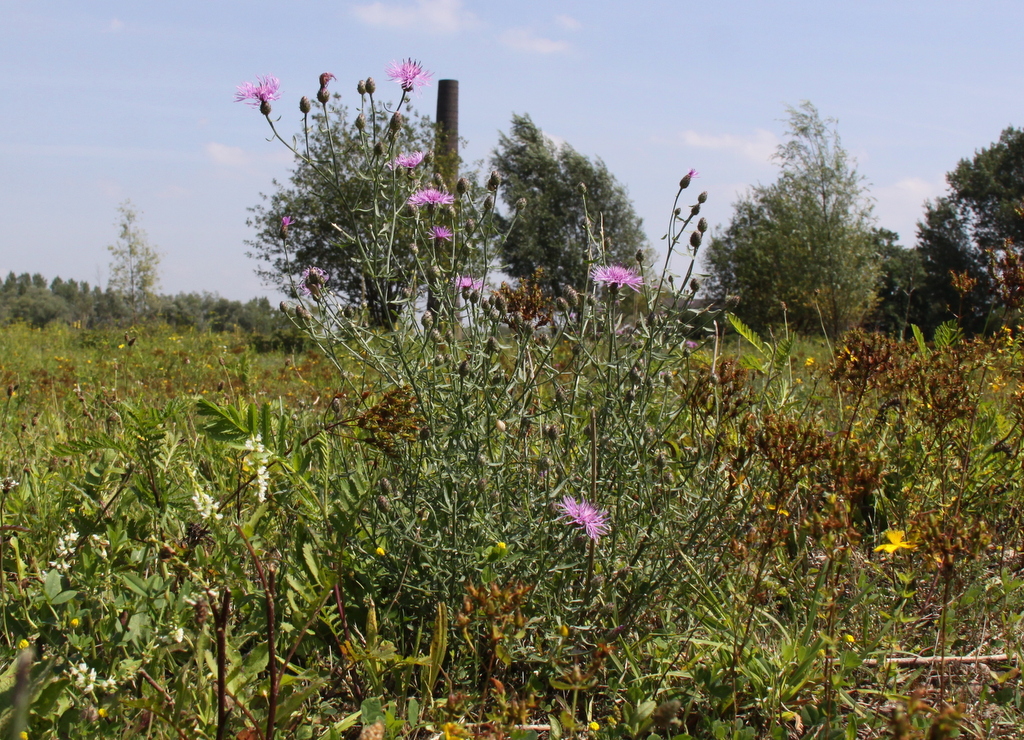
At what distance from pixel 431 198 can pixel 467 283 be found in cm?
31

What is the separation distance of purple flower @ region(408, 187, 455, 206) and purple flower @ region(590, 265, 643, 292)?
0.49m

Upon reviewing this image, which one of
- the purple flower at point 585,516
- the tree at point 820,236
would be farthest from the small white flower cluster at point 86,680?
the tree at point 820,236

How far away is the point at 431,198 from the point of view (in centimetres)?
216

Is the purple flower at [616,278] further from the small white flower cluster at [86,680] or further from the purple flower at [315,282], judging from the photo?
the small white flower cluster at [86,680]

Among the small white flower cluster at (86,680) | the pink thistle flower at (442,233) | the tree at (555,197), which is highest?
the tree at (555,197)

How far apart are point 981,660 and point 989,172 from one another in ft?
134

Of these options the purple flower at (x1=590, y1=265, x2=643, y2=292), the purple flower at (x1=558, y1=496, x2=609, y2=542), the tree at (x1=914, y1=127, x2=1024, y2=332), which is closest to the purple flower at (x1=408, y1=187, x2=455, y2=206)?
the purple flower at (x1=590, y1=265, x2=643, y2=292)

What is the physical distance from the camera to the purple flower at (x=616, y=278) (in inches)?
77.6

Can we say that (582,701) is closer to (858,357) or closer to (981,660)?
(981,660)

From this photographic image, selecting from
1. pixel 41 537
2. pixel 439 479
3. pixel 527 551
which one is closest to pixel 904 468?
pixel 527 551

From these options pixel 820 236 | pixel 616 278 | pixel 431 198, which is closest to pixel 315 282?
pixel 431 198

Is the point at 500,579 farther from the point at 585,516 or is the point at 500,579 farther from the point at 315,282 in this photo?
the point at 315,282

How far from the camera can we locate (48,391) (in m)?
4.12

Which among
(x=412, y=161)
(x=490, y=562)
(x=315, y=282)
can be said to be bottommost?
(x=490, y=562)
